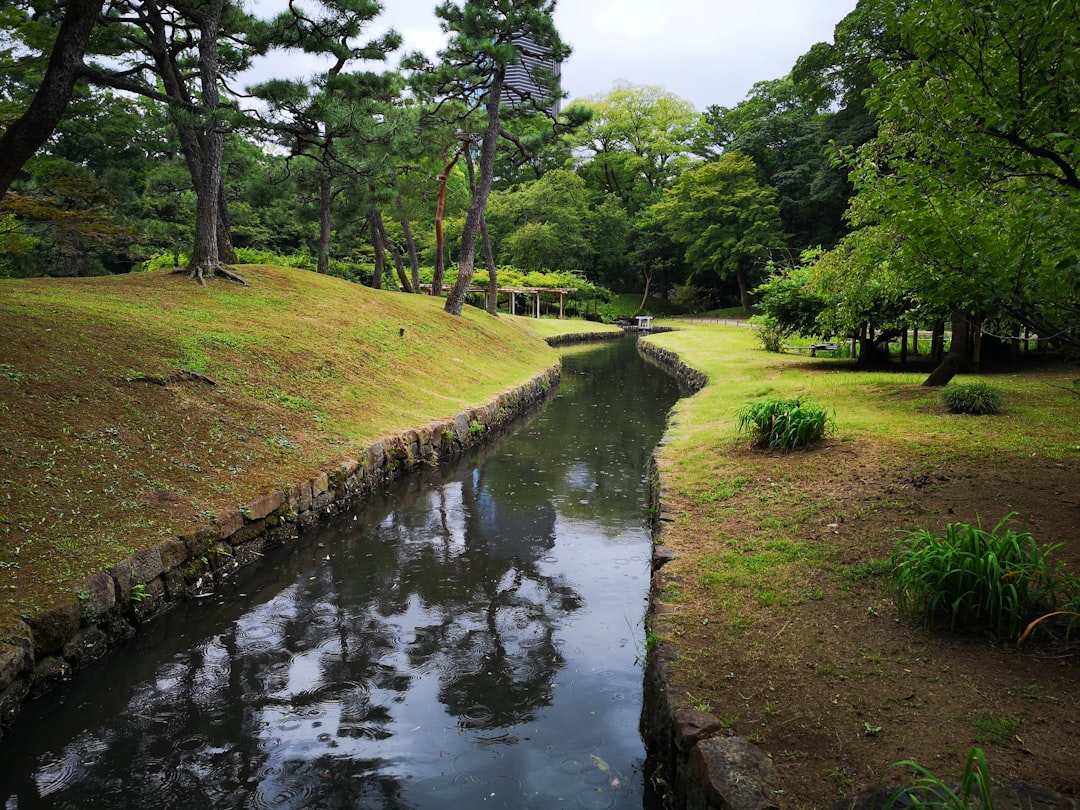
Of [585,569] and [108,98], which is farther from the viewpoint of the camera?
[108,98]

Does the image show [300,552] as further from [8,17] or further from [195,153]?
[8,17]

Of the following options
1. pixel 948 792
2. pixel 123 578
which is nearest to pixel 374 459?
pixel 123 578

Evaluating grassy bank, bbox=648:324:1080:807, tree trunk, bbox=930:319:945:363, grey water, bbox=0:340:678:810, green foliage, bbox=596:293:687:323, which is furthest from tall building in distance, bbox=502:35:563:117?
green foliage, bbox=596:293:687:323

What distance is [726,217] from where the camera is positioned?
4150cm

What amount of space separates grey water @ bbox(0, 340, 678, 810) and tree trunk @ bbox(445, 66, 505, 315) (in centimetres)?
1414

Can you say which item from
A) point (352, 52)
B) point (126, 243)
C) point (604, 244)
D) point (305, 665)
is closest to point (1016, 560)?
point (305, 665)

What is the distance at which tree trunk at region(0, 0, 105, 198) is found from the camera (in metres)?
6.74

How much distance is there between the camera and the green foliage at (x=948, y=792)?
228cm

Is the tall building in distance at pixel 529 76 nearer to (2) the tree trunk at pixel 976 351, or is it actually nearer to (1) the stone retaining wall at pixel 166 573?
(2) the tree trunk at pixel 976 351

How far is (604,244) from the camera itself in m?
49.3

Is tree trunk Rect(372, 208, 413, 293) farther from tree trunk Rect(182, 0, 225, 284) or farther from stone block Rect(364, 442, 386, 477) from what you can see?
stone block Rect(364, 442, 386, 477)

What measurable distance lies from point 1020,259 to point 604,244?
1802 inches

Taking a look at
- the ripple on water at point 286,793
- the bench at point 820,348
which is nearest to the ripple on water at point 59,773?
the ripple on water at point 286,793

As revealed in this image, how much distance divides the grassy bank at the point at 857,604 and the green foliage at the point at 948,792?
0.16m
